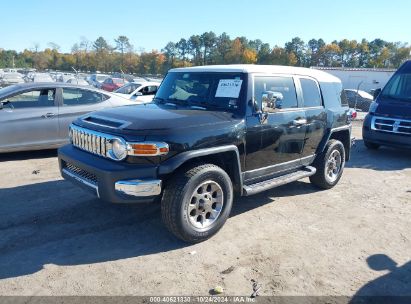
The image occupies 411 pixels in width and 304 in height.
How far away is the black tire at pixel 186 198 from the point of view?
388 centimetres

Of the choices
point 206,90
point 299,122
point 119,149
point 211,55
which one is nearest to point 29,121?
point 206,90

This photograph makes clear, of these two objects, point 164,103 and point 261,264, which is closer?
point 261,264

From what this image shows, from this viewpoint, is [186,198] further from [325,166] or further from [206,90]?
[325,166]

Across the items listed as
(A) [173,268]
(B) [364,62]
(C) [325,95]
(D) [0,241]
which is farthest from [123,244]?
(B) [364,62]

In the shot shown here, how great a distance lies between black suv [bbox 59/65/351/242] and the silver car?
3102mm

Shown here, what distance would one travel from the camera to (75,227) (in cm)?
450

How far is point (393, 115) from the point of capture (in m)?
8.99

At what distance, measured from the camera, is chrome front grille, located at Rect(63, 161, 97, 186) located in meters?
4.04

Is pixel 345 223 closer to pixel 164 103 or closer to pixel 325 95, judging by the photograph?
pixel 325 95

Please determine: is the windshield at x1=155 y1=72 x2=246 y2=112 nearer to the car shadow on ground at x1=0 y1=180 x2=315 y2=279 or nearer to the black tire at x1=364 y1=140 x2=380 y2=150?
the car shadow on ground at x1=0 y1=180 x2=315 y2=279

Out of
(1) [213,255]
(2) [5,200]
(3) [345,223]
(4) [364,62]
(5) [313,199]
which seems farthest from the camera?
(4) [364,62]

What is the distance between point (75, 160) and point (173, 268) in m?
1.67

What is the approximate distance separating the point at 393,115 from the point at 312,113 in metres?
4.48

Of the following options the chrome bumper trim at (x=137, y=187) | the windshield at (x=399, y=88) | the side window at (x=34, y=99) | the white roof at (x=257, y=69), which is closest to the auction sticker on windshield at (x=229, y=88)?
the white roof at (x=257, y=69)
